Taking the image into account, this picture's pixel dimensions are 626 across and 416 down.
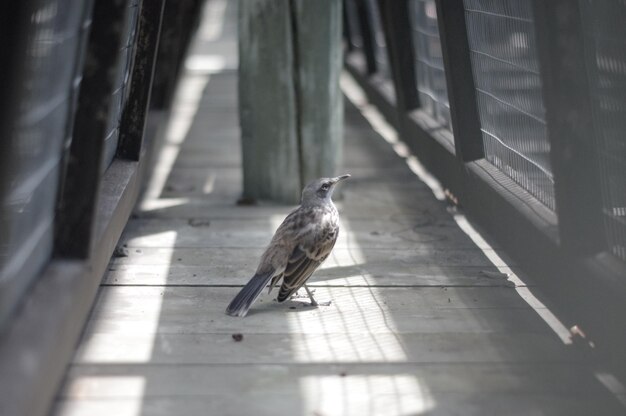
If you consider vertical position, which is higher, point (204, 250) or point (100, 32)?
point (100, 32)

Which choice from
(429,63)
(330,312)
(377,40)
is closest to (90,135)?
(330,312)

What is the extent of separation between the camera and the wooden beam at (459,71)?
18.4 feet

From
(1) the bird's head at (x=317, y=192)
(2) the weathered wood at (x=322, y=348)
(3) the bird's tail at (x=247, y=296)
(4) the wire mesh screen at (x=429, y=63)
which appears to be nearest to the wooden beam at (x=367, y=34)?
(4) the wire mesh screen at (x=429, y=63)

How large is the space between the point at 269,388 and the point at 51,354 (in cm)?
82

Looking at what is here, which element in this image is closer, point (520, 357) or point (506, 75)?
point (520, 357)

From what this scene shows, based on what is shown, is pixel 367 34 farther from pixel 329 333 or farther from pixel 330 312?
pixel 329 333

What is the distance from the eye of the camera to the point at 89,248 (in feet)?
12.3

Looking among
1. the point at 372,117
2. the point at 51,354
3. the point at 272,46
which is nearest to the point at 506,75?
the point at 272,46

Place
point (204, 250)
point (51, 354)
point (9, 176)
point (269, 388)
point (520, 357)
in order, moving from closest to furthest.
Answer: point (9, 176) < point (51, 354) < point (269, 388) < point (520, 357) < point (204, 250)

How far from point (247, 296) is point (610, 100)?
182cm

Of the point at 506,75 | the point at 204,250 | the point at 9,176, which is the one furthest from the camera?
the point at 204,250

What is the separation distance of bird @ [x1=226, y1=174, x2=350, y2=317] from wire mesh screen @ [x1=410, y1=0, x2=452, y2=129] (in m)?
2.18

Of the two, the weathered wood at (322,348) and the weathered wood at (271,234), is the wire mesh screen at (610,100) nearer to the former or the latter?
the weathered wood at (322,348)

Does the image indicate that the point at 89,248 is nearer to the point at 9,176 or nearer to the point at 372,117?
the point at 9,176
